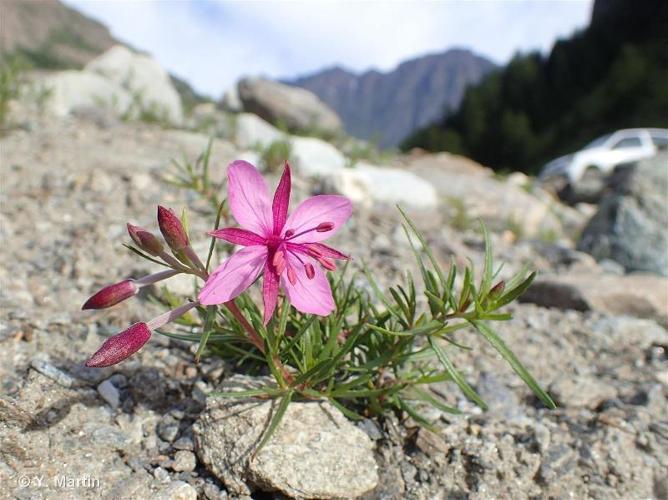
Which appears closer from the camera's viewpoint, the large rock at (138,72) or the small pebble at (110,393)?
the small pebble at (110,393)

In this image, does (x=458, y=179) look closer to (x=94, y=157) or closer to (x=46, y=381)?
(x=94, y=157)

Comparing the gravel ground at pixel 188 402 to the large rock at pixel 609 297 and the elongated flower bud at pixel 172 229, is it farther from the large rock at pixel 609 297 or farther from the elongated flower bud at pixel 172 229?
the elongated flower bud at pixel 172 229

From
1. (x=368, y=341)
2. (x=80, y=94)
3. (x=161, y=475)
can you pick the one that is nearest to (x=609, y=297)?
(x=368, y=341)

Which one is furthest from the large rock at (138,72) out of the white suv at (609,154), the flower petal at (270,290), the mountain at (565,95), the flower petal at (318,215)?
the mountain at (565,95)

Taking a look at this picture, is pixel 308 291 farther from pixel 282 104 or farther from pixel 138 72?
pixel 282 104

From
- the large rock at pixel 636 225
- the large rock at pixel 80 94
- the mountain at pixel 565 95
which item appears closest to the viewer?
the large rock at pixel 636 225

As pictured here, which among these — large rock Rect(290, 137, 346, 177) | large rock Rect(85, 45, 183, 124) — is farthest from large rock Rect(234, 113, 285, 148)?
large rock Rect(85, 45, 183, 124)
